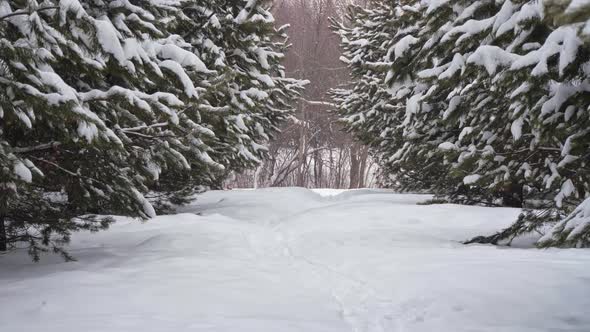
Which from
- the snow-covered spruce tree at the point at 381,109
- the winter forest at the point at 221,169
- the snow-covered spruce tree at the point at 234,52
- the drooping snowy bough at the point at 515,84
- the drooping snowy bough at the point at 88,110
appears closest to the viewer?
the drooping snowy bough at the point at 515,84

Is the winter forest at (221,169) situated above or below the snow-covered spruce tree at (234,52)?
below

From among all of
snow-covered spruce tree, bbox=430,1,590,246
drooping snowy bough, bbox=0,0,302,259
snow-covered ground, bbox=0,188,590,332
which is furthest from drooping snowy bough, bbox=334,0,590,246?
drooping snowy bough, bbox=0,0,302,259

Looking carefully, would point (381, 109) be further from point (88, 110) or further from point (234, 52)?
point (88, 110)

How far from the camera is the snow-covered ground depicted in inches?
122

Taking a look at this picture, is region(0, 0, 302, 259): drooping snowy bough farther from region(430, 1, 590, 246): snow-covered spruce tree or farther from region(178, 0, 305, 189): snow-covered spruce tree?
region(430, 1, 590, 246): snow-covered spruce tree

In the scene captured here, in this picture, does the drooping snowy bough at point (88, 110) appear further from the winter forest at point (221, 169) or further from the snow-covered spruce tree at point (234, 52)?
the snow-covered spruce tree at point (234, 52)

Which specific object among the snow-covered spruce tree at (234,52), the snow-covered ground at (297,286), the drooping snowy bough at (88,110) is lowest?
the snow-covered ground at (297,286)

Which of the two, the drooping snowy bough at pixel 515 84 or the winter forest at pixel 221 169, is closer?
the drooping snowy bough at pixel 515 84

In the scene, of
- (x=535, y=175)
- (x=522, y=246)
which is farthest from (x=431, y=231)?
(x=535, y=175)

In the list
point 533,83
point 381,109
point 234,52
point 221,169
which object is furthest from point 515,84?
point 381,109

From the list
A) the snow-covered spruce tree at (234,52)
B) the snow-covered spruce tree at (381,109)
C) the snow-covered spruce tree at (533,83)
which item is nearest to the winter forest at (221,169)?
the snow-covered spruce tree at (533,83)

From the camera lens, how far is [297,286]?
413cm

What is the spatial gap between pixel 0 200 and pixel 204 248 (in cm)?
264

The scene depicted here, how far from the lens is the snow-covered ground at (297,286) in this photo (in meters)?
3.09
